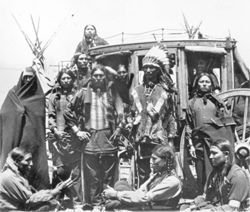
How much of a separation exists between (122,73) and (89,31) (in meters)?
1.20

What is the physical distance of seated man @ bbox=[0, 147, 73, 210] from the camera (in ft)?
14.3

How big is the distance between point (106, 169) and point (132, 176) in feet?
2.46

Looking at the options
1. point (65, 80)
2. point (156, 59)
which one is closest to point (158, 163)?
point (156, 59)

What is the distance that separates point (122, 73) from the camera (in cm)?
642

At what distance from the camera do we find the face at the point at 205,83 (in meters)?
5.45

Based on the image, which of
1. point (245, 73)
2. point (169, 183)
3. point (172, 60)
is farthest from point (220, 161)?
point (245, 73)

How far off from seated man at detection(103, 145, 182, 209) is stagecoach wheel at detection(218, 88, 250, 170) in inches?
79.5

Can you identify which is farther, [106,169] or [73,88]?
[73,88]

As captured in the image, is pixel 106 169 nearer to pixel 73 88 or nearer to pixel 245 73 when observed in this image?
pixel 73 88

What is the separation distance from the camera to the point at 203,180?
17.9ft

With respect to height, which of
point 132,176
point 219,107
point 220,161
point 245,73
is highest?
point 245,73

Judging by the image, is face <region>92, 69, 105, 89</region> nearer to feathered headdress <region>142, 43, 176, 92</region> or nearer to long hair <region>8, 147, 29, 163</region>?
feathered headdress <region>142, 43, 176, 92</region>

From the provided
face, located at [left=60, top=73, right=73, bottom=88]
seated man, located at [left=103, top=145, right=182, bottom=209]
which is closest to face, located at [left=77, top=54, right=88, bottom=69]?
face, located at [left=60, top=73, right=73, bottom=88]

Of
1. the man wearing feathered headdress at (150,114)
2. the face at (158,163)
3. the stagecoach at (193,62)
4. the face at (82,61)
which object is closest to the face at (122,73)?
the stagecoach at (193,62)
